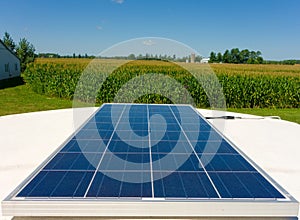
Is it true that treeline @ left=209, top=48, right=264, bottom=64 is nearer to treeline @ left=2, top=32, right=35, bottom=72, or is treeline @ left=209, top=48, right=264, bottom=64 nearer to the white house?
treeline @ left=2, top=32, right=35, bottom=72

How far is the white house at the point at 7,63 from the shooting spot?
2438 centimetres

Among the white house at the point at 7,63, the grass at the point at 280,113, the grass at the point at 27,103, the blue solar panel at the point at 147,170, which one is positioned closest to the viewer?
the blue solar panel at the point at 147,170

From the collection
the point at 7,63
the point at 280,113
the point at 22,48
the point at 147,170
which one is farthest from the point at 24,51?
the point at 147,170

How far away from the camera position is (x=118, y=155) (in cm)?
309

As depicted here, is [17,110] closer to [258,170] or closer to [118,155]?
[118,155]

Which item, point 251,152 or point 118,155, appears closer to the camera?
point 118,155

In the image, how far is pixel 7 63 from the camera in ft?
84.5

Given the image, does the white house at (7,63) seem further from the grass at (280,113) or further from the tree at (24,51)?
the grass at (280,113)

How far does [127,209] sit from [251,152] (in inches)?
136

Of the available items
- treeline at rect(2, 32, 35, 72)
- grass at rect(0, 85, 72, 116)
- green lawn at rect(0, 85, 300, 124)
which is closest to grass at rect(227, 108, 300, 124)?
green lawn at rect(0, 85, 300, 124)

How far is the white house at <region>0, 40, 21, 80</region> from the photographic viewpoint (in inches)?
960

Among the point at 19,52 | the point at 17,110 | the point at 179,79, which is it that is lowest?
the point at 17,110

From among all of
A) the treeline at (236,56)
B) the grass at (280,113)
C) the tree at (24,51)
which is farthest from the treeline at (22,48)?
the treeline at (236,56)

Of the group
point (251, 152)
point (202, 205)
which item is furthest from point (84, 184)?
point (251, 152)
